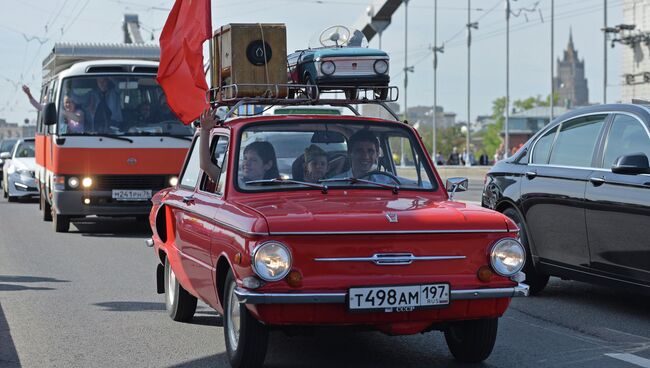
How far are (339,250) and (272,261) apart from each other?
370mm

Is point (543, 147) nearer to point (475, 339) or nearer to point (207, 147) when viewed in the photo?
point (207, 147)

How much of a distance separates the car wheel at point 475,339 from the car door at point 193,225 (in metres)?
1.59

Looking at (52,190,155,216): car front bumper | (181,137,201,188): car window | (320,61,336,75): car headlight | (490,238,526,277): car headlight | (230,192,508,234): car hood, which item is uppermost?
(320,61,336,75): car headlight

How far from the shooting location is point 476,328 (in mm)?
6984

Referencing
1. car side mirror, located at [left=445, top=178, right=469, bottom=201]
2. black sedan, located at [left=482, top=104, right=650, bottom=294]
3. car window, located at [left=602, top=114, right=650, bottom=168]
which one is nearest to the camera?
car side mirror, located at [left=445, top=178, right=469, bottom=201]

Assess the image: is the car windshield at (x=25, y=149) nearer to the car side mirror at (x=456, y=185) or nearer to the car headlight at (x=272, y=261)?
the car side mirror at (x=456, y=185)

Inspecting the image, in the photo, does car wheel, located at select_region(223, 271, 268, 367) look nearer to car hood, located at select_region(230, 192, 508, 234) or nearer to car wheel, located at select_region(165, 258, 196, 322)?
car hood, located at select_region(230, 192, 508, 234)

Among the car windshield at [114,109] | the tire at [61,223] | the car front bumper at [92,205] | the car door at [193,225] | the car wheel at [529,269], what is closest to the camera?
the car door at [193,225]

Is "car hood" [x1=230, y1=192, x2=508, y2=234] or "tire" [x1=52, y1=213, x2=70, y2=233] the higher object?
"car hood" [x1=230, y1=192, x2=508, y2=234]

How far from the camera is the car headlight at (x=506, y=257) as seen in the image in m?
6.64

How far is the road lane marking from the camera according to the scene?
23.3 ft

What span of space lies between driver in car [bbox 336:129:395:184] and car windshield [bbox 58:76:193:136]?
10.8 meters

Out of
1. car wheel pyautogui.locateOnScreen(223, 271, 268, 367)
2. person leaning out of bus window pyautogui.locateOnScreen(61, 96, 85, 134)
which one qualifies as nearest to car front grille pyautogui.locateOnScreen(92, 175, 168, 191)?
person leaning out of bus window pyautogui.locateOnScreen(61, 96, 85, 134)

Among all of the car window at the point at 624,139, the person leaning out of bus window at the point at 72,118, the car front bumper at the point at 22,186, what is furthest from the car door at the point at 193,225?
the car front bumper at the point at 22,186
